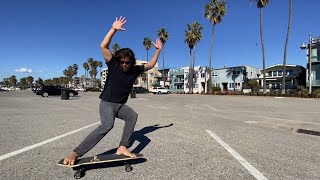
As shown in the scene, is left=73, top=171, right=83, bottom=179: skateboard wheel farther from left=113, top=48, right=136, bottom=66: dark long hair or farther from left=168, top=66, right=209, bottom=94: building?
left=168, top=66, right=209, bottom=94: building

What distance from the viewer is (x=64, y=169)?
4.39 metres

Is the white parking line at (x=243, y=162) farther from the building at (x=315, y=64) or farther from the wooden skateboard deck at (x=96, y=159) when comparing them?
the building at (x=315, y=64)

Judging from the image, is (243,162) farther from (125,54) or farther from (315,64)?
(315,64)

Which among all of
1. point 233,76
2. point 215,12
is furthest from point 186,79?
point 215,12

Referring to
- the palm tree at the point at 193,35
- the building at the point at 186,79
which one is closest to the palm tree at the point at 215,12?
the palm tree at the point at 193,35

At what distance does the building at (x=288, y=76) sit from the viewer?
191ft

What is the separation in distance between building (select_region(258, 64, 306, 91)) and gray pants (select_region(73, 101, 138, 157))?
57.4m

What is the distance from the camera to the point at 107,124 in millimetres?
4453

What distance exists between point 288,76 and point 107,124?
61.6m

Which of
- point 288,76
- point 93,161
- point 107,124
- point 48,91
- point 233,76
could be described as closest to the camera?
point 93,161

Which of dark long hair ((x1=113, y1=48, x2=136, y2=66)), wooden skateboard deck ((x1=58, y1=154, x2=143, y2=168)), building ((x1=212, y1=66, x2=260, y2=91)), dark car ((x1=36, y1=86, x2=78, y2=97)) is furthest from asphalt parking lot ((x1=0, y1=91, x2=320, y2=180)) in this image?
building ((x1=212, y1=66, x2=260, y2=91))

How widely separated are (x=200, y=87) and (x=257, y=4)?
1338 inches

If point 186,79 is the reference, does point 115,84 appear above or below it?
below

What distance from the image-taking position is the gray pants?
14.0ft
